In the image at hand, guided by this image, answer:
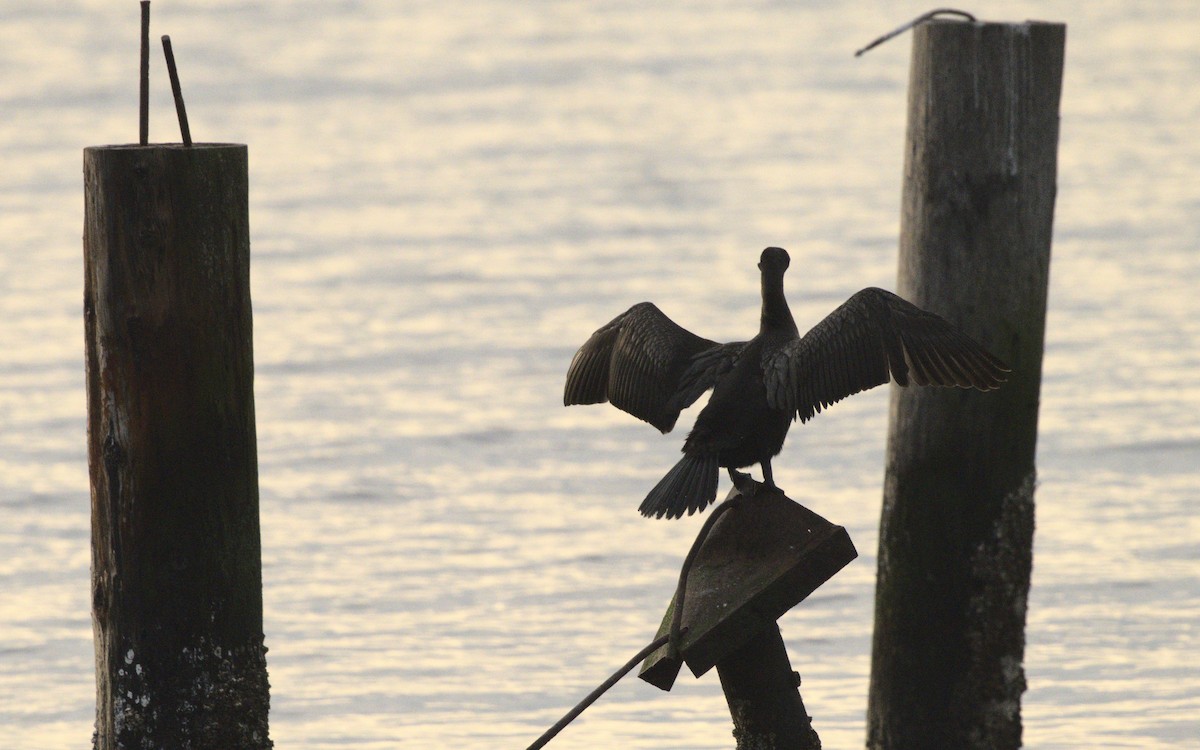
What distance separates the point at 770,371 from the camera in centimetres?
483

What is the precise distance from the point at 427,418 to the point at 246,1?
49.3 ft

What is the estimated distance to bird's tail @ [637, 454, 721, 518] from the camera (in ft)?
15.1

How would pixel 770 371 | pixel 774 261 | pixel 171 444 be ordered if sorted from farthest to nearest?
pixel 774 261 → pixel 770 371 → pixel 171 444

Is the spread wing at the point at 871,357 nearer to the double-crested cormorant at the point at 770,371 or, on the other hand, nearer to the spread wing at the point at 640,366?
the double-crested cormorant at the point at 770,371

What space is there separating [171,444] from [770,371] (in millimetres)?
1521

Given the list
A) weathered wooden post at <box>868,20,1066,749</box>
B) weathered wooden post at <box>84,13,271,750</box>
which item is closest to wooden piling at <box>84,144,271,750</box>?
weathered wooden post at <box>84,13,271,750</box>

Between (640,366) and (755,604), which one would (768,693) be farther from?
(640,366)

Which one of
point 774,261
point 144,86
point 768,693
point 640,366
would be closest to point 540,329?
point 640,366

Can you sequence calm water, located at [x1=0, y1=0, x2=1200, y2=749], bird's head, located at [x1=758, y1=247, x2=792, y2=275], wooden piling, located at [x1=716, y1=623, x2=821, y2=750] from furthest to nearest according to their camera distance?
calm water, located at [x1=0, y1=0, x2=1200, y2=749] < bird's head, located at [x1=758, y1=247, x2=792, y2=275] < wooden piling, located at [x1=716, y1=623, x2=821, y2=750]

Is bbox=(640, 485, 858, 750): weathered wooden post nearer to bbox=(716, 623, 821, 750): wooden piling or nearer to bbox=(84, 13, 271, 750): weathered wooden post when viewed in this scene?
bbox=(716, 623, 821, 750): wooden piling

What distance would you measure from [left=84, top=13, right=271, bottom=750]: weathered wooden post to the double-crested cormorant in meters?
1.06

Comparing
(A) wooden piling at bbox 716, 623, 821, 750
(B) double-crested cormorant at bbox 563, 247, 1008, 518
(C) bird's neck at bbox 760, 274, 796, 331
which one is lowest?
(A) wooden piling at bbox 716, 623, 821, 750

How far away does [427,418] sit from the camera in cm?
1041

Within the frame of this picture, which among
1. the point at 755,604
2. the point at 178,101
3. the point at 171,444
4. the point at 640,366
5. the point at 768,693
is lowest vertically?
the point at 768,693
